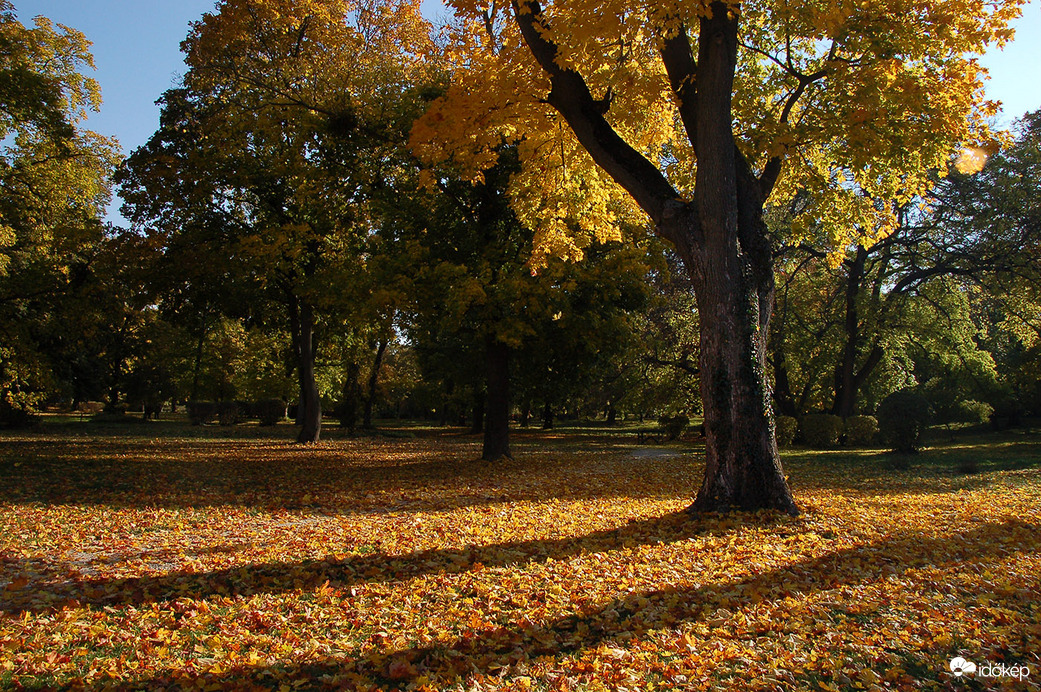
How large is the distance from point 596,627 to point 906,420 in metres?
16.5

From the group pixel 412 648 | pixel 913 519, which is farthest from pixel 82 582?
pixel 913 519

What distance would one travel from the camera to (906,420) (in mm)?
16844

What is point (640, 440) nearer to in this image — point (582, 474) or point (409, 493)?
point (582, 474)

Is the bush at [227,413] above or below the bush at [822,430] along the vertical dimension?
below

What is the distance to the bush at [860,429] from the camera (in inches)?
829

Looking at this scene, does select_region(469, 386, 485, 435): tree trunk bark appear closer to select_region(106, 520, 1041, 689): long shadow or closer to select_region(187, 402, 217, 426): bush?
select_region(187, 402, 217, 426): bush

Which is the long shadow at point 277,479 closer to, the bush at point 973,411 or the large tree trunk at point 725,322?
the large tree trunk at point 725,322

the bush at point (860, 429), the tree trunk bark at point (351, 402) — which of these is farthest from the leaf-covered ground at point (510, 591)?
the tree trunk bark at point (351, 402)

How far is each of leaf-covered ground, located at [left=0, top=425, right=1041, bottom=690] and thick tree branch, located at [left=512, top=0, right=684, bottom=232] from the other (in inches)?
157

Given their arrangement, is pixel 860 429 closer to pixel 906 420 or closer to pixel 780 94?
pixel 906 420

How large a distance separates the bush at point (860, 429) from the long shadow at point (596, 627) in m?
16.5

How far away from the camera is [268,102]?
14.8 m

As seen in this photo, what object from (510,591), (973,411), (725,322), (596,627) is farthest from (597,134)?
(973,411)

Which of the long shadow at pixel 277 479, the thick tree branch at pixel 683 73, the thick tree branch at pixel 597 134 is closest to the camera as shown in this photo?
the thick tree branch at pixel 597 134
